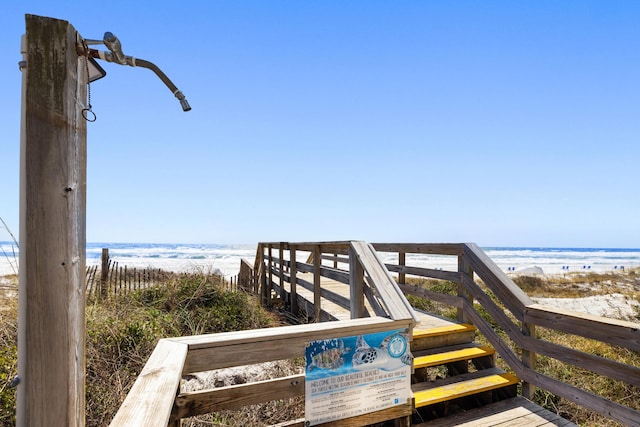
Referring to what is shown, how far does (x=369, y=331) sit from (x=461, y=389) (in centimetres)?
177

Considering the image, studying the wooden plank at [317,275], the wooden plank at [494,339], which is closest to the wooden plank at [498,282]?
the wooden plank at [494,339]

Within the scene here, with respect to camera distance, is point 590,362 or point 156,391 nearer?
point 156,391

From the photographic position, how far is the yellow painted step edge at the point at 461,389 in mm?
3508

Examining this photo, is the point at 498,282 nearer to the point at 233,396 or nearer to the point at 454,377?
the point at 454,377

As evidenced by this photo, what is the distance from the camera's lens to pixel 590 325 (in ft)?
10.8

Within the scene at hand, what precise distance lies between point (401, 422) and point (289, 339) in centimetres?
127

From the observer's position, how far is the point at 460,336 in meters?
4.55

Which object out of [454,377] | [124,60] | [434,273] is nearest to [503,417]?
[454,377]

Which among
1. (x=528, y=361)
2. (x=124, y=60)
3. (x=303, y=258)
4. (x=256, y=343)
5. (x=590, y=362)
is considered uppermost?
(x=124, y=60)

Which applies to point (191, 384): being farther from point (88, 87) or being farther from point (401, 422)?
point (88, 87)

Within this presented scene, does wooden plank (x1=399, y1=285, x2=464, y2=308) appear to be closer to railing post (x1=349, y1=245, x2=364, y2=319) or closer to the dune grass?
railing post (x1=349, y1=245, x2=364, y2=319)

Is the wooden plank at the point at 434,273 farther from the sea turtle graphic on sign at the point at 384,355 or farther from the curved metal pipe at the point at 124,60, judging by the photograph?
the curved metal pipe at the point at 124,60

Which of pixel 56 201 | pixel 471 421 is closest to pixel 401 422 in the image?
pixel 471 421

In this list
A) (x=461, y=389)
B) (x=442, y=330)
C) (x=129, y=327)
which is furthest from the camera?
(x=442, y=330)
